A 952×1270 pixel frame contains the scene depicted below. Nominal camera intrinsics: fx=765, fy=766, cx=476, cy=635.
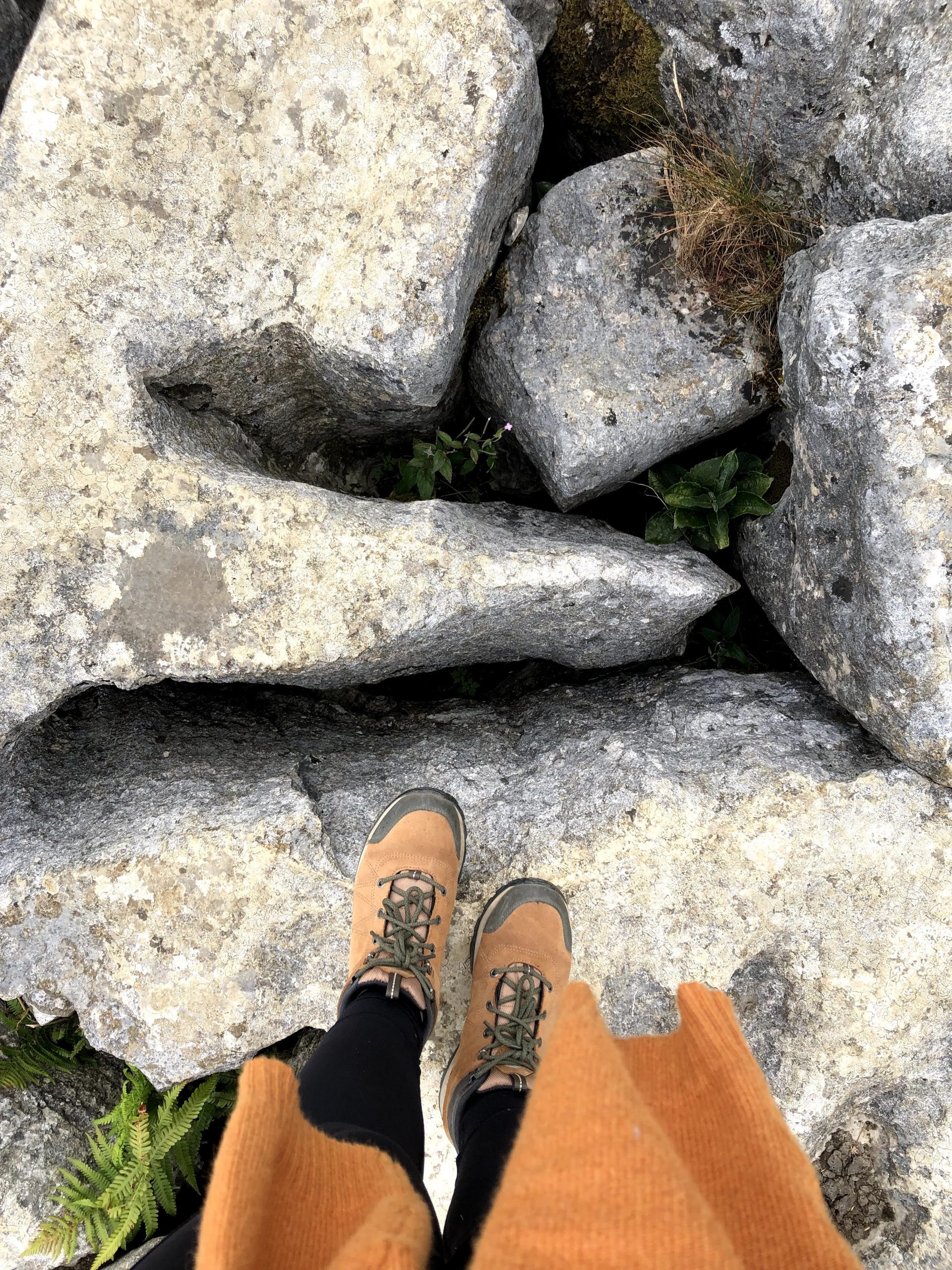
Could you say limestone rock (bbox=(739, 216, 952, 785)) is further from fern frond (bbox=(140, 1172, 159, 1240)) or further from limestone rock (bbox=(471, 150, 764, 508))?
fern frond (bbox=(140, 1172, 159, 1240))

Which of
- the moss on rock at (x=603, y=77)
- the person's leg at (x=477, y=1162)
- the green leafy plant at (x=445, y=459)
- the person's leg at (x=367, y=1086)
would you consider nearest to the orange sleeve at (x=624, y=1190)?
the person's leg at (x=477, y=1162)

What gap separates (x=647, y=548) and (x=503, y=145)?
1920 mm

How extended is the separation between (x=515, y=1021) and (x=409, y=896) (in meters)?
0.74

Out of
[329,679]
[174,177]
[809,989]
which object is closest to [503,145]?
[174,177]

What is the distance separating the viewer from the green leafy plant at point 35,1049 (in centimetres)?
415

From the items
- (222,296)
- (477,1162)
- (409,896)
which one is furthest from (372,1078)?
(222,296)

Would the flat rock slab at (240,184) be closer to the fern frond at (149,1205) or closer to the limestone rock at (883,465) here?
the limestone rock at (883,465)

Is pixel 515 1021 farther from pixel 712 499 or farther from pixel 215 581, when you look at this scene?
pixel 712 499

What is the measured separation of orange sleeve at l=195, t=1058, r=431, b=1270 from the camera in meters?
1.61

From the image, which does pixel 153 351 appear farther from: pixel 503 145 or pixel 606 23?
pixel 606 23

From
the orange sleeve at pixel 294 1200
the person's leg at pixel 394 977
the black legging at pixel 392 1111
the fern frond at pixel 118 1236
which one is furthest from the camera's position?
the fern frond at pixel 118 1236

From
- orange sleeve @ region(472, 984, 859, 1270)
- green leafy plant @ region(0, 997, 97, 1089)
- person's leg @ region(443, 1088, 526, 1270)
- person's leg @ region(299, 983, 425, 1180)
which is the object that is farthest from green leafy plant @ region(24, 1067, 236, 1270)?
orange sleeve @ region(472, 984, 859, 1270)

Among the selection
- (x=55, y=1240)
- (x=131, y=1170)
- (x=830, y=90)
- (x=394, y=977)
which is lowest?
(x=55, y=1240)

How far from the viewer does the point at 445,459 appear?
13.4 feet
